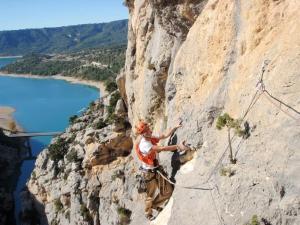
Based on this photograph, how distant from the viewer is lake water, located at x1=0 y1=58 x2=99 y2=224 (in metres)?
77.1

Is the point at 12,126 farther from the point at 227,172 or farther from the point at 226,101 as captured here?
the point at 227,172

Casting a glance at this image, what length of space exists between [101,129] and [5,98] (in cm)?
9604

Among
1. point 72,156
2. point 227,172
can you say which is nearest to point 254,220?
point 227,172

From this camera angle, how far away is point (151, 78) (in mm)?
16266

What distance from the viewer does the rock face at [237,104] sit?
24.9 feet

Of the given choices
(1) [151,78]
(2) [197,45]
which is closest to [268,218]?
(2) [197,45]

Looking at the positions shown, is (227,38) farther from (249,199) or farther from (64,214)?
(64,214)

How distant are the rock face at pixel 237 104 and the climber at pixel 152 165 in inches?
18.3

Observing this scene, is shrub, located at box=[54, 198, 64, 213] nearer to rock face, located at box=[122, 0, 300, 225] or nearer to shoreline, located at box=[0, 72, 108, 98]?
rock face, located at box=[122, 0, 300, 225]

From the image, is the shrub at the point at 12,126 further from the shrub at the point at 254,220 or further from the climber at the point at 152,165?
the shrub at the point at 254,220

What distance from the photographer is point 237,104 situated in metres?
9.20

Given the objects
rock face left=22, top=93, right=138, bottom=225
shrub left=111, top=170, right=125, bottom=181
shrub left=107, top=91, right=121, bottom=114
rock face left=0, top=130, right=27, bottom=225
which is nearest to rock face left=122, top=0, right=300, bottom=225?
rock face left=22, top=93, right=138, bottom=225

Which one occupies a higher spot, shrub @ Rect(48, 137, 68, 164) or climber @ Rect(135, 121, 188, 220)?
climber @ Rect(135, 121, 188, 220)

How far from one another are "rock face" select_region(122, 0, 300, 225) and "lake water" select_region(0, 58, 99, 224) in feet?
129
